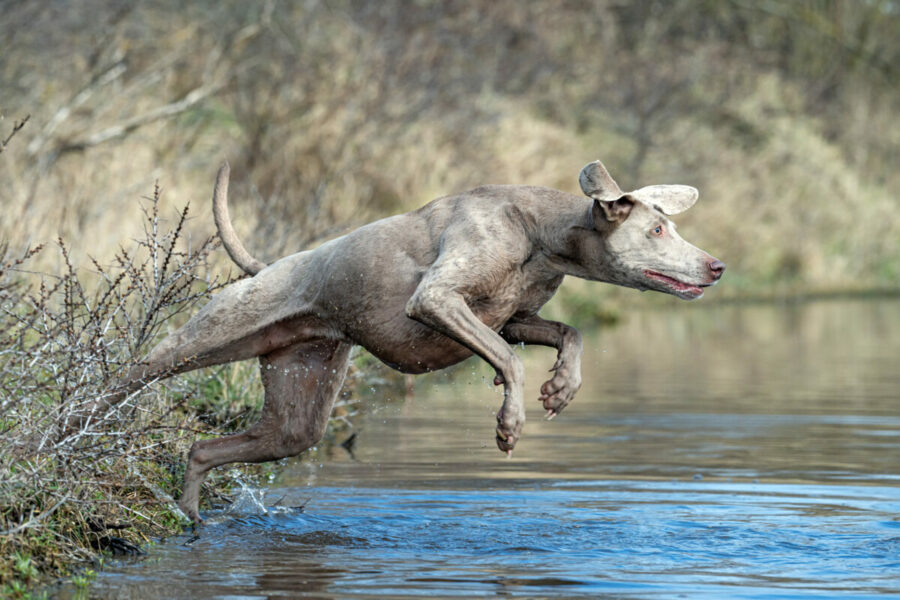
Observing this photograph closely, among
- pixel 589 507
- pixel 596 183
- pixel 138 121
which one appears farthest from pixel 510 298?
pixel 138 121

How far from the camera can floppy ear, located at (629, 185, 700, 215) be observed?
797cm

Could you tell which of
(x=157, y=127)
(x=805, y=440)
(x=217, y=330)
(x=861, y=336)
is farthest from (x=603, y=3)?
(x=217, y=330)

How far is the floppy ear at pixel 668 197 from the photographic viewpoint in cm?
797

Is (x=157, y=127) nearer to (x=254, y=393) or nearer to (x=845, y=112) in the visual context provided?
(x=254, y=393)

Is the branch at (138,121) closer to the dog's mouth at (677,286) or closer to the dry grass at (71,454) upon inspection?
the dry grass at (71,454)

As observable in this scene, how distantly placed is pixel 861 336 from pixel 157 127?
12.0 meters

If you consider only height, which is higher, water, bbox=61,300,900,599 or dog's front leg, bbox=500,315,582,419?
dog's front leg, bbox=500,315,582,419

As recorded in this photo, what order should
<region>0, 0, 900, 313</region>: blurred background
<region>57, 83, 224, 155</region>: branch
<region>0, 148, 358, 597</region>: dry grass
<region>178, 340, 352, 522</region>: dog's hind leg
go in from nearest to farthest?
<region>0, 148, 358, 597</region>: dry grass → <region>178, 340, 352, 522</region>: dog's hind leg → <region>0, 0, 900, 313</region>: blurred background → <region>57, 83, 224, 155</region>: branch

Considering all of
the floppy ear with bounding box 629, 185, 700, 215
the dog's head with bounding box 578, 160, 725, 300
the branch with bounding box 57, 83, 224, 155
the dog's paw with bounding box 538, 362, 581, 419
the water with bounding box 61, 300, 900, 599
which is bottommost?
the water with bounding box 61, 300, 900, 599

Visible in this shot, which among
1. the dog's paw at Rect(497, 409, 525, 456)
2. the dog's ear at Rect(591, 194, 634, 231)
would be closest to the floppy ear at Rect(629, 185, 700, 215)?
the dog's ear at Rect(591, 194, 634, 231)

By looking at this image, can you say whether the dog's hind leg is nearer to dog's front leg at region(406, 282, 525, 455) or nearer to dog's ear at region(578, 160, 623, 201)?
dog's front leg at region(406, 282, 525, 455)

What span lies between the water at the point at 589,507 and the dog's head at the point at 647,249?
1.43m

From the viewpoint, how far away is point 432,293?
7633 millimetres

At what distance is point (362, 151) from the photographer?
73.1 ft
